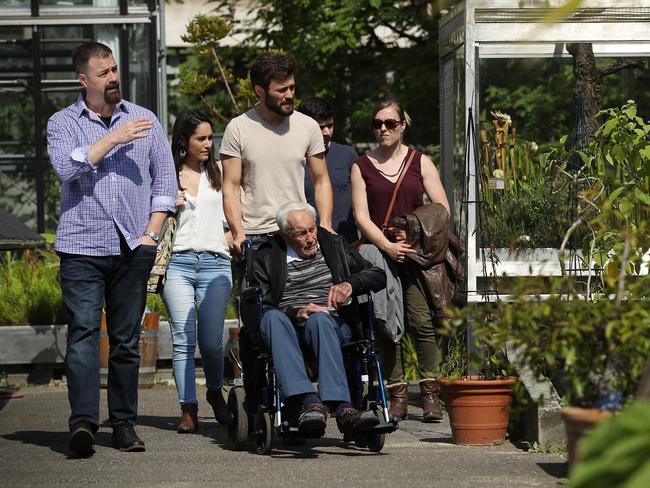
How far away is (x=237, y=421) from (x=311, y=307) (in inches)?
28.6

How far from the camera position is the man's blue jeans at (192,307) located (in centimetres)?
848

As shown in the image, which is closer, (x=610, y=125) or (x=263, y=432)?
(x=263, y=432)

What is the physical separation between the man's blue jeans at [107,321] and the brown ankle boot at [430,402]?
1.97 meters

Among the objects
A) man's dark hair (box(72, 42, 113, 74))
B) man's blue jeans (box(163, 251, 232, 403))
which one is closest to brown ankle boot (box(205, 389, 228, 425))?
man's blue jeans (box(163, 251, 232, 403))

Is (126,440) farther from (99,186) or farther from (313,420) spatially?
(99,186)

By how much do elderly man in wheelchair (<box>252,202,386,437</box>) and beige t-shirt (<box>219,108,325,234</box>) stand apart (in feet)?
1.25

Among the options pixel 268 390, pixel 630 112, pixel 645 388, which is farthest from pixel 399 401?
pixel 645 388

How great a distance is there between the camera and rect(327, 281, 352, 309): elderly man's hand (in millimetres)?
7410

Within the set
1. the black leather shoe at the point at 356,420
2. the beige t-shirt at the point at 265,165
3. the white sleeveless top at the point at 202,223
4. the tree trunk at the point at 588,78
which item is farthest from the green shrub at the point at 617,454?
the tree trunk at the point at 588,78

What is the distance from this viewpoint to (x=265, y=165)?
810 cm

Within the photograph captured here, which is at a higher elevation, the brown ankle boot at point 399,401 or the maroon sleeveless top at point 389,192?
the maroon sleeveless top at point 389,192

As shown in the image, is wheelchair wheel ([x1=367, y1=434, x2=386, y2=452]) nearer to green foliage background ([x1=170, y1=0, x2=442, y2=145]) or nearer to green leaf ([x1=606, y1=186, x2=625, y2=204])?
green leaf ([x1=606, y1=186, x2=625, y2=204])

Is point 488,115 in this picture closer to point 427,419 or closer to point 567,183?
point 567,183

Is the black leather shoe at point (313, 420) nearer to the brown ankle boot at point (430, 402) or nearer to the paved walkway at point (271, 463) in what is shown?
the paved walkway at point (271, 463)
